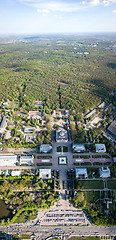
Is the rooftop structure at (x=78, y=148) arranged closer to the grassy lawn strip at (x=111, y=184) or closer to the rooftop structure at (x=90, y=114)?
the grassy lawn strip at (x=111, y=184)

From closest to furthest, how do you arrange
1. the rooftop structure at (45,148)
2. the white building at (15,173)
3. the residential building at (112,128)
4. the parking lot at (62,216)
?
the parking lot at (62,216), the white building at (15,173), the rooftop structure at (45,148), the residential building at (112,128)

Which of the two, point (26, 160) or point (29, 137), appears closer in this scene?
point (26, 160)

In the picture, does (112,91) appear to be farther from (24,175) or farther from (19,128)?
(24,175)

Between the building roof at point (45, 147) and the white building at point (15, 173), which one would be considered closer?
the white building at point (15, 173)

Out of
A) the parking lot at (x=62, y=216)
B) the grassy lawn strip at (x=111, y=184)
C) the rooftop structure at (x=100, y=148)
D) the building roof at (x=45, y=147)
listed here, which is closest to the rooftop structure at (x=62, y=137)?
the building roof at (x=45, y=147)

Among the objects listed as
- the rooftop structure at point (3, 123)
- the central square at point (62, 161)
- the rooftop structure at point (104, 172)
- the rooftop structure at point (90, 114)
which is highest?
the rooftop structure at point (90, 114)

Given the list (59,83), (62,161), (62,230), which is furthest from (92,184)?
(59,83)

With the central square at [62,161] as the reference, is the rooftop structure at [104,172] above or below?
below

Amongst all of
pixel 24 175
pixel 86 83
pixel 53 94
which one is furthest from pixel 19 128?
pixel 86 83

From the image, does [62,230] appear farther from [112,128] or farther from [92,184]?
[112,128]
